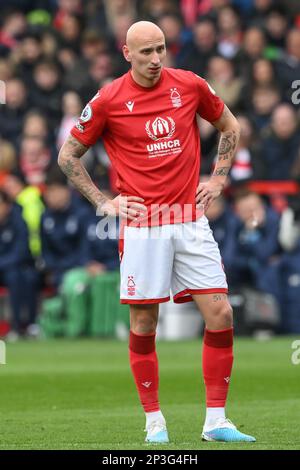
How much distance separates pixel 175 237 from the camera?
30.0ft

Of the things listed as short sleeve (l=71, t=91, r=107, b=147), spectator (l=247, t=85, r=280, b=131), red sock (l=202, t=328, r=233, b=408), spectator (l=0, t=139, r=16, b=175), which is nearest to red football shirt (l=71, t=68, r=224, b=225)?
short sleeve (l=71, t=91, r=107, b=147)

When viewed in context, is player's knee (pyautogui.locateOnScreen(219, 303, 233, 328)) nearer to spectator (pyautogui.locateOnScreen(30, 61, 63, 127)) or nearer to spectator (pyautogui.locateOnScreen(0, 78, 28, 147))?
spectator (pyautogui.locateOnScreen(0, 78, 28, 147))

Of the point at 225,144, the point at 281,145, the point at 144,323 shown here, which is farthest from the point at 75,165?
the point at 281,145

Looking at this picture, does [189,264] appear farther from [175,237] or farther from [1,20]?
[1,20]

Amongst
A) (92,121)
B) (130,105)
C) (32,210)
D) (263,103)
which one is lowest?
(32,210)

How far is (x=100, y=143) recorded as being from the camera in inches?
827

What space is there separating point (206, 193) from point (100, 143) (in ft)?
38.9

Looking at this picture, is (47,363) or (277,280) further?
(277,280)

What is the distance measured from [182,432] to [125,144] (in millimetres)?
1969

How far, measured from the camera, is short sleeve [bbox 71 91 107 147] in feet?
30.1

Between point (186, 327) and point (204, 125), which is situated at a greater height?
point (204, 125)

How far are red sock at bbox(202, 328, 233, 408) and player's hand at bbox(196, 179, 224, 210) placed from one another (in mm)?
821

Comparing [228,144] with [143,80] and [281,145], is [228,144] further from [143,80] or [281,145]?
[281,145]
